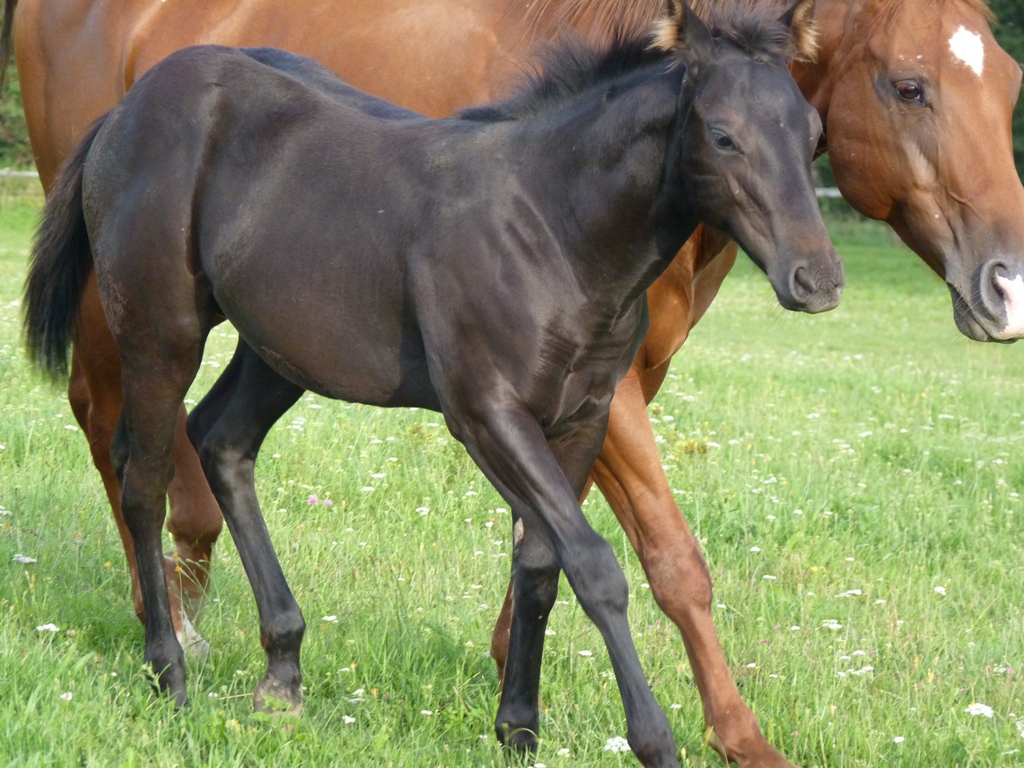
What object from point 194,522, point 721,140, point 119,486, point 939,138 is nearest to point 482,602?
point 194,522

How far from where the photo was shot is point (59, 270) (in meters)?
3.79

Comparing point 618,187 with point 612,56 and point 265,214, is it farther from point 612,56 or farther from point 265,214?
point 265,214

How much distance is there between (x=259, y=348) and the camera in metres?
3.31

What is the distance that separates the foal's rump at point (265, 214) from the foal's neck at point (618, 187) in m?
0.42

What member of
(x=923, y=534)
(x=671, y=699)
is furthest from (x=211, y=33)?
(x=923, y=534)

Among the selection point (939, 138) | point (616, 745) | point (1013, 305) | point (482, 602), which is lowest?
point (482, 602)

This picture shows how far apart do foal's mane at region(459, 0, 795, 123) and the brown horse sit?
0.78 metres

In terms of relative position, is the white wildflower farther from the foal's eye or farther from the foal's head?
the foal's eye

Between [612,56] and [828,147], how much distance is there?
1134mm

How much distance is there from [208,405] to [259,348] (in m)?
0.63

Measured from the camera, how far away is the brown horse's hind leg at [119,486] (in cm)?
411

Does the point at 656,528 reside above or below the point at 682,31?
below

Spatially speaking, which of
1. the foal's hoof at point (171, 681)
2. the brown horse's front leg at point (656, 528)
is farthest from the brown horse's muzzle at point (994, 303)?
the foal's hoof at point (171, 681)

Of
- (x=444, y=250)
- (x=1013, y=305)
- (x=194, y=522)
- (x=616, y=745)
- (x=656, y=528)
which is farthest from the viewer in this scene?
(x=194, y=522)
